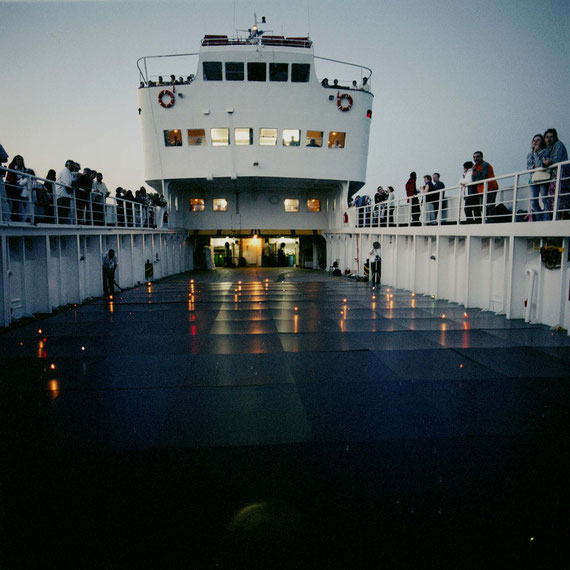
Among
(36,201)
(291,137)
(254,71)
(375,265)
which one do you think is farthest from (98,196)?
(254,71)

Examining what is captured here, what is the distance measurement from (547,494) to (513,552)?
34.3 inches

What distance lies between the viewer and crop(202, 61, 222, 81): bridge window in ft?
82.9

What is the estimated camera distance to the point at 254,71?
25.5 metres

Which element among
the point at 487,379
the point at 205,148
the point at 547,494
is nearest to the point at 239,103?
the point at 205,148

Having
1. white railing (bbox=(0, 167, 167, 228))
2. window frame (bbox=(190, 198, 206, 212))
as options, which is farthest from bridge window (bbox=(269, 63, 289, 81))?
white railing (bbox=(0, 167, 167, 228))

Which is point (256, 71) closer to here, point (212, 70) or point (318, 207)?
point (212, 70)

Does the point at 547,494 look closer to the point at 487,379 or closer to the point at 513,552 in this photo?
the point at 513,552

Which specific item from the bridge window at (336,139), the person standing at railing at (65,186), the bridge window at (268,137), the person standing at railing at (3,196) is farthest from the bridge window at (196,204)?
the person standing at railing at (3,196)

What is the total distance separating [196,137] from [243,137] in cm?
280

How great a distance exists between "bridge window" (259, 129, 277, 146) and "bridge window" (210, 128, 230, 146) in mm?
2021

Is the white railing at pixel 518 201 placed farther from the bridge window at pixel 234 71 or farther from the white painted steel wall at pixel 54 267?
the bridge window at pixel 234 71

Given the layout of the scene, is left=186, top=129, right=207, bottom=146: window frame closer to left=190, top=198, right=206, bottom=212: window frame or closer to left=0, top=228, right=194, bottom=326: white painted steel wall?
left=190, top=198, right=206, bottom=212: window frame

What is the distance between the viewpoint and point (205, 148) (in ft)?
86.2

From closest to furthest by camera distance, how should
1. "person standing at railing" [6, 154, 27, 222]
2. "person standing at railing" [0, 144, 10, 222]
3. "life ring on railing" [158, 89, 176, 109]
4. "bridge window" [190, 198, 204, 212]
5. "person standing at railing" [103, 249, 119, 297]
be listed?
"person standing at railing" [0, 144, 10, 222] < "person standing at railing" [6, 154, 27, 222] < "person standing at railing" [103, 249, 119, 297] < "life ring on railing" [158, 89, 176, 109] < "bridge window" [190, 198, 204, 212]
